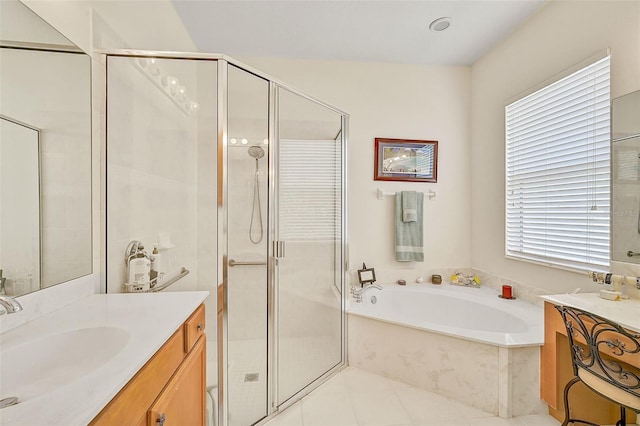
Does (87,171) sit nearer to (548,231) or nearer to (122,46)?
(122,46)

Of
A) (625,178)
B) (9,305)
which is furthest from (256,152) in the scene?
(625,178)

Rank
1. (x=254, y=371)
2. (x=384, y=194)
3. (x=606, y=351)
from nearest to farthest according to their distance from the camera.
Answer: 1. (x=606, y=351)
2. (x=254, y=371)
3. (x=384, y=194)

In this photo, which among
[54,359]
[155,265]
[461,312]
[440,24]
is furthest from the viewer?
[461,312]

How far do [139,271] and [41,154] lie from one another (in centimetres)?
64

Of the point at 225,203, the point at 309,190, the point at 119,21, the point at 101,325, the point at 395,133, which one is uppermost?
the point at 119,21

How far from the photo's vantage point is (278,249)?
69.1 inches

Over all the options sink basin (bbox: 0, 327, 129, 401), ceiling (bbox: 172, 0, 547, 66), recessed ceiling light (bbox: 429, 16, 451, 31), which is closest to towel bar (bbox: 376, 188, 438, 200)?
ceiling (bbox: 172, 0, 547, 66)

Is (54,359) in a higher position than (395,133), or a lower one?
lower

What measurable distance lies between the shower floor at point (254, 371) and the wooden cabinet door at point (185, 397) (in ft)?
0.58

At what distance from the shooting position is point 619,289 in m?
1.48

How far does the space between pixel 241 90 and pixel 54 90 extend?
2.63 feet

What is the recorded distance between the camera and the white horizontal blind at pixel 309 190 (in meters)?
1.83

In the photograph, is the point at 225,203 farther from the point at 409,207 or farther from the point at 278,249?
the point at 409,207

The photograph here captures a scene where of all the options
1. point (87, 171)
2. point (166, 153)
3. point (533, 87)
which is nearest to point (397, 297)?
point (533, 87)
